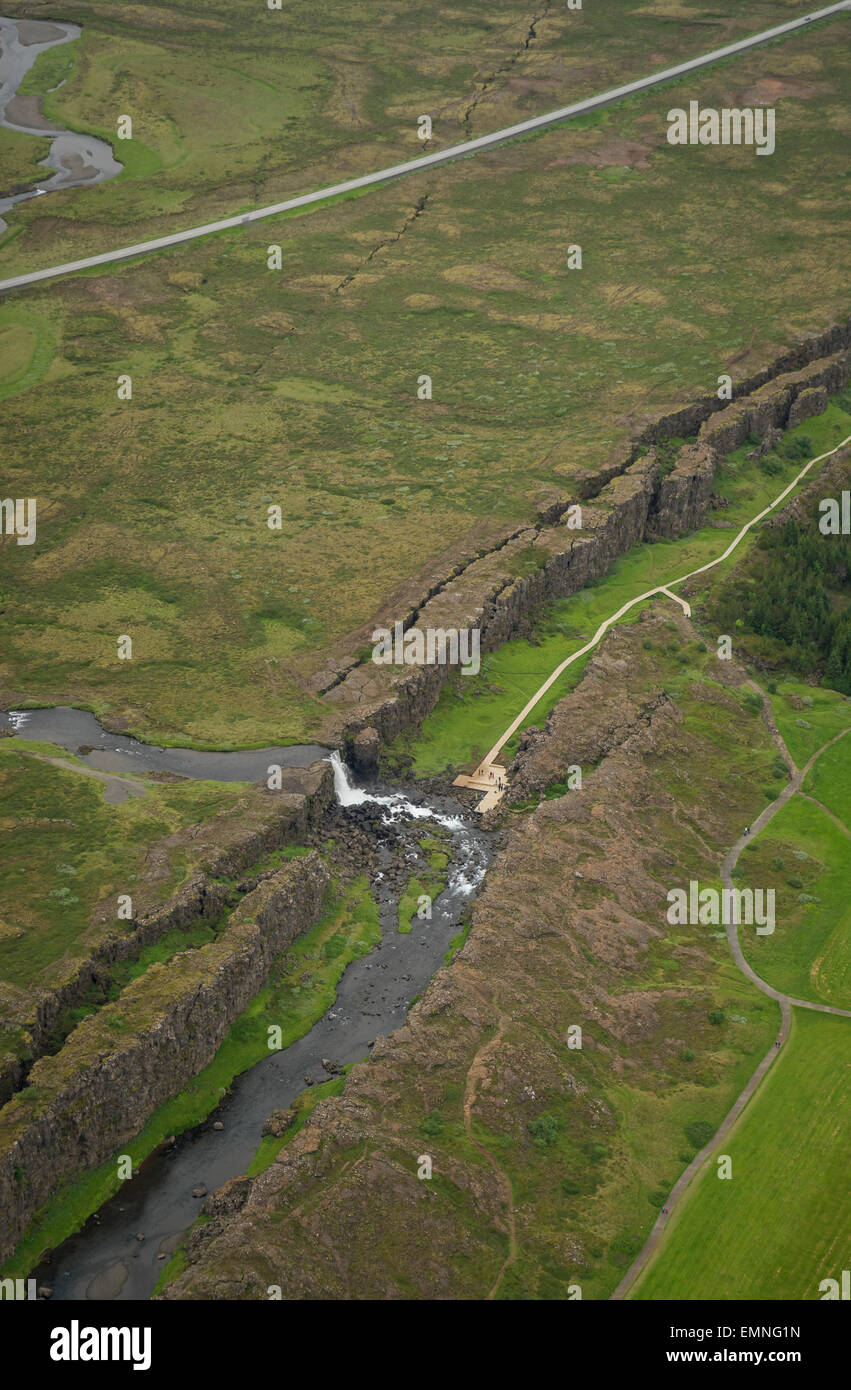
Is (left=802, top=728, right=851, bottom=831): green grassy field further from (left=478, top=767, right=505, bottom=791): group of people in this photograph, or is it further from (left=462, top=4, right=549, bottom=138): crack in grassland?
(left=462, top=4, right=549, bottom=138): crack in grassland

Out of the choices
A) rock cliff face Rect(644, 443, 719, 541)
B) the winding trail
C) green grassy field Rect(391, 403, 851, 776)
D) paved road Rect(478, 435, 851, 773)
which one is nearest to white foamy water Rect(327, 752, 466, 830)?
green grassy field Rect(391, 403, 851, 776)

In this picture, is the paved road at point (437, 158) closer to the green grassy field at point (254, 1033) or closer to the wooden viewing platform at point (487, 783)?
the wooden viewing platform at point (487, 783)

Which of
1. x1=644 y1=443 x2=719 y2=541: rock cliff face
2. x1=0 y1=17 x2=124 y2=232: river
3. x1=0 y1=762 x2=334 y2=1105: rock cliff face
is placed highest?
x1=0 y1=17 x2=124 y2=232: river

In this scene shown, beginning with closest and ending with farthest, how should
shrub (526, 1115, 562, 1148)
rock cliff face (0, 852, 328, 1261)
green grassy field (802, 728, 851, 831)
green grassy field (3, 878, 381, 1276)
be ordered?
rock cliff face (0, 852, 328, 1261) → green grassy field (3, 878, 381, 1276) → shrub (526, 1115, 562, 1148) → green grassy field (802, 728, 851, 831)

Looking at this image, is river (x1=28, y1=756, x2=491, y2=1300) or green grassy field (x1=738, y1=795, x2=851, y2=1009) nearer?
river (x1=28, y1=756, x2=491, y2=1300)

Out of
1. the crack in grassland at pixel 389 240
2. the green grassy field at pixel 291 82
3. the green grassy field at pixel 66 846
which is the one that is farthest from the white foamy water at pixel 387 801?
the green grassy field at pixel 291 82

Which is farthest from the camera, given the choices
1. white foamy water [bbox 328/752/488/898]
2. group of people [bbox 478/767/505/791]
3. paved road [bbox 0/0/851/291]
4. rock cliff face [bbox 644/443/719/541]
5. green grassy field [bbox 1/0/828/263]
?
green grassy field [bbox 1/0/828/263]
